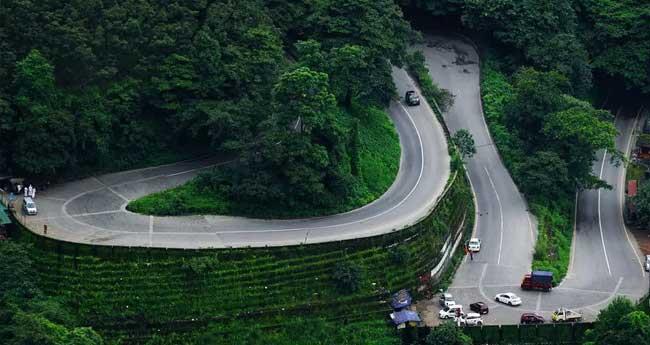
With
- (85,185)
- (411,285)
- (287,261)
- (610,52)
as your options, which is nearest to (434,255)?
(411,285)

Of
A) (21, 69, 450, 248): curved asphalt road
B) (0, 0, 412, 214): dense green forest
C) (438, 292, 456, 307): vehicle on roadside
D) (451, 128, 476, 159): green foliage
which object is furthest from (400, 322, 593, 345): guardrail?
(451, 128, 476, 159): green foliage

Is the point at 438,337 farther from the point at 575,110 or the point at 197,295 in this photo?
the point at 575,110

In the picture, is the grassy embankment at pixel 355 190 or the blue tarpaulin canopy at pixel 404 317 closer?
the blue tarpaulin canopy at pixel 404 317

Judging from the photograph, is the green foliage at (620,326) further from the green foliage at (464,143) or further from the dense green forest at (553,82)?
the green foliage at (464,143)

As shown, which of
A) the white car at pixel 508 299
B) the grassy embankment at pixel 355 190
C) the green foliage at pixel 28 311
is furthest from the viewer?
the white car at pixel 508 299

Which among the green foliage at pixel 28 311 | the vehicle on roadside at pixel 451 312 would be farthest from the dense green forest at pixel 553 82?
the green foliage at pixel 28 311

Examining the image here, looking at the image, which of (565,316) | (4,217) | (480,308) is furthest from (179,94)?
(565,316)

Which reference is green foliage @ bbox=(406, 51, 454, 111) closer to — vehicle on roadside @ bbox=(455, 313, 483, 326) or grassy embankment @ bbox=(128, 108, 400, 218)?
grassy embankment @ bbox=(128, 108, 400, 218)
